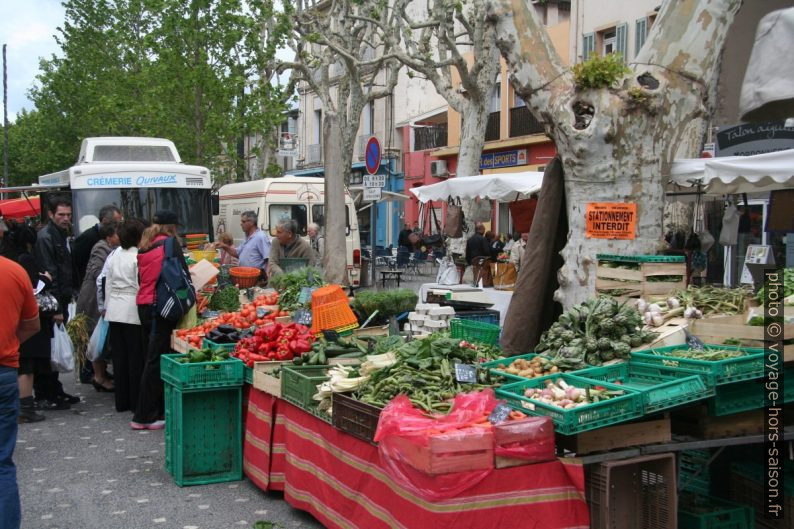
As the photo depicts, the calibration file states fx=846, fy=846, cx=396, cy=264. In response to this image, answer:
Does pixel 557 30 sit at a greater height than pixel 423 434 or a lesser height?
greater

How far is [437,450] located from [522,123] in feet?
88.7

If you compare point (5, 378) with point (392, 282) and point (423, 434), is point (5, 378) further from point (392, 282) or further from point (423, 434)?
point (392, 282)

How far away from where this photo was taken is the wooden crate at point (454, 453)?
403 cm

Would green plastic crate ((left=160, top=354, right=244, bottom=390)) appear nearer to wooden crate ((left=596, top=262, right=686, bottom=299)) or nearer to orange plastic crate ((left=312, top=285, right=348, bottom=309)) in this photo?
orange plastic crate ((left=312, top=285, right=348, bottom=309))

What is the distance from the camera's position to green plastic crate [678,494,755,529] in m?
4.72

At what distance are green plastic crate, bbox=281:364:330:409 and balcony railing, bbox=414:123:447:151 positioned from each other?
3024 centimetres

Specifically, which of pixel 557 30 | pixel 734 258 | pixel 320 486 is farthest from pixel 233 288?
pixel 557 30

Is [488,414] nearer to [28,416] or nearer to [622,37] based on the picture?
[28,416]

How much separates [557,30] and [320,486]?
24.5 meters

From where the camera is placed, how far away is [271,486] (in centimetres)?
612

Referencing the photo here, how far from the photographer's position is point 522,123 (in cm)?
3006

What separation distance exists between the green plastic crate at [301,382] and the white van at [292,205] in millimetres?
11954

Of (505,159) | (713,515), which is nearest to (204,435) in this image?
(713,515)

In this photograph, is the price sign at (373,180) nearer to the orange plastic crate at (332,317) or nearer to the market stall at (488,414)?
the orange plastic crate at (332,317)
